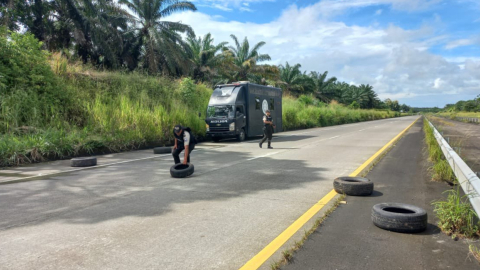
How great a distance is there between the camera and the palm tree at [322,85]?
56456mm

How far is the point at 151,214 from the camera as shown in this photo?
4906 millimetres

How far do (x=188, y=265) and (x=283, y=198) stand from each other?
281cm

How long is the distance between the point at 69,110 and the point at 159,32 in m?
15.2

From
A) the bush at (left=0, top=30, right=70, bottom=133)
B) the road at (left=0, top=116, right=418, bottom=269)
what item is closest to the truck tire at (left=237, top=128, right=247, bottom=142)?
the bush at (left=0, top=30, right=70, bottom=133)

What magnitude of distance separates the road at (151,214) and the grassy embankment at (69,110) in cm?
253

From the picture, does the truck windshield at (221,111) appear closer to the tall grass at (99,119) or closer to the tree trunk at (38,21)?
the tall grass at (99,119)

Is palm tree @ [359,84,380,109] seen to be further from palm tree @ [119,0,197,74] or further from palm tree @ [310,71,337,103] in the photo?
palm tree @ [119,0,197,74]

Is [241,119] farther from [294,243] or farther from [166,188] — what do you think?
[294,243]

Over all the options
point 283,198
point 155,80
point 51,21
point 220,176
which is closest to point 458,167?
point 283,198

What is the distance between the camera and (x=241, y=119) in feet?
58.6

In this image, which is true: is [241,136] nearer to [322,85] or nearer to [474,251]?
[474,251]

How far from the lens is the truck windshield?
17.5m

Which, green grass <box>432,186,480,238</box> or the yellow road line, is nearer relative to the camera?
the yellow road line

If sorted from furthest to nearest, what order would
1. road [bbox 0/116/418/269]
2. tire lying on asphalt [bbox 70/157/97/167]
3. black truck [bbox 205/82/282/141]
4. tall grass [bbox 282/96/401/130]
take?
tall grass [bbox 282/96/401/130], black truck [bbox 205/82/282/141], tire lying on asphalt [bbox 70/157/97/167], road [bbox 0/116/418/269]
